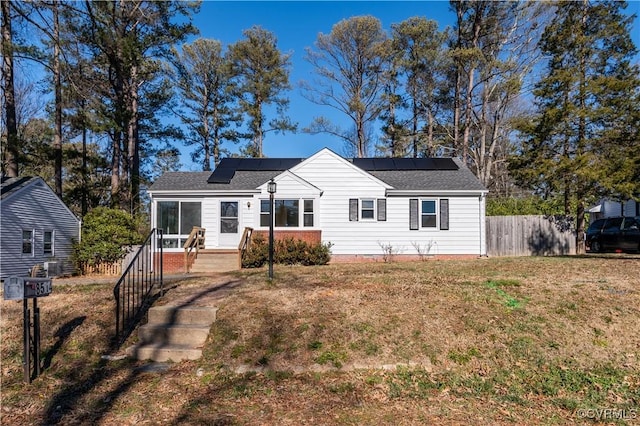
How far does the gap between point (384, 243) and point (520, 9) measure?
1724cm

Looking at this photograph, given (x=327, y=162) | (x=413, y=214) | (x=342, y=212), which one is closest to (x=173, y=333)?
(x=342, y=212)

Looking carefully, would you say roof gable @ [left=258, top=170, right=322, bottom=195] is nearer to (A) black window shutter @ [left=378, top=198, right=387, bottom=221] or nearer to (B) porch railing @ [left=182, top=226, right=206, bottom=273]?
(A) black window shutter @ [left=378, top=198, right=387, bottom=221]

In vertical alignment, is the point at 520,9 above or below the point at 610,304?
above

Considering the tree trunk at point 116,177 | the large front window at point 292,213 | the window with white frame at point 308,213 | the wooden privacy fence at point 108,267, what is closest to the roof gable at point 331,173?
the window with white frame at point 308,213

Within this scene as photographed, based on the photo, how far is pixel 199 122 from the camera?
2803 cm

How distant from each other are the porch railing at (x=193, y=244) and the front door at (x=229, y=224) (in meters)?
0.82

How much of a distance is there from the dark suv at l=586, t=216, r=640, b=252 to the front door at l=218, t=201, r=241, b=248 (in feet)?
51.1

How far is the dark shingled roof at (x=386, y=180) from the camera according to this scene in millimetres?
16625

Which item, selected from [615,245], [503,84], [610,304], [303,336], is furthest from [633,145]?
[303,336]

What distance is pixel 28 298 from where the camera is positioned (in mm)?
4754

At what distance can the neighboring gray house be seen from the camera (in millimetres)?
15249

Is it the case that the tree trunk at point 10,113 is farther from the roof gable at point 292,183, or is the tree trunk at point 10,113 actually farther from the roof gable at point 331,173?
the roof gable at point 292,183

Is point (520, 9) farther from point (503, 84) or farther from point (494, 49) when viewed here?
point (503, 84)

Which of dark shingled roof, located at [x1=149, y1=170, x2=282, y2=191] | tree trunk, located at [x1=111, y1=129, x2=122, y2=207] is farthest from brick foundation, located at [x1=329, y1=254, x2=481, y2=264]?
tree trunk, located at [x1=111, y1=129, x2=122, y2=207]
